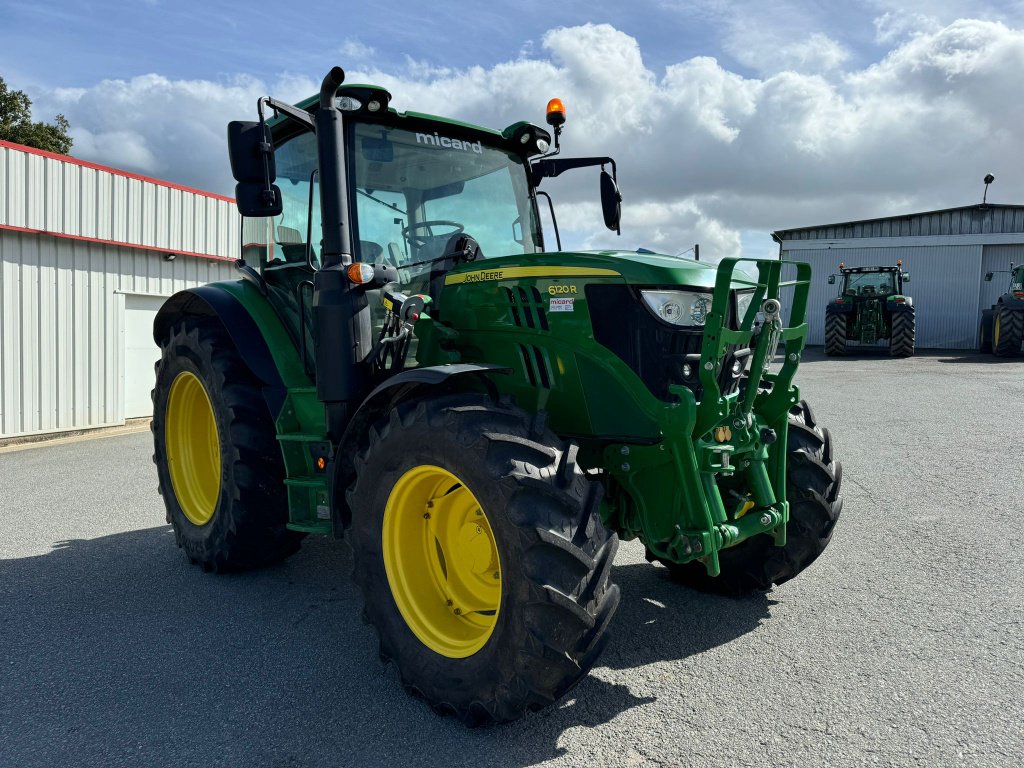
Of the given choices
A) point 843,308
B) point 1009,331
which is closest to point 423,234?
point 843,308

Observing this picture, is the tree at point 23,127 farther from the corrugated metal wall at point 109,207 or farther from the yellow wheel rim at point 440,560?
the yellow wheel rim at point 440,560

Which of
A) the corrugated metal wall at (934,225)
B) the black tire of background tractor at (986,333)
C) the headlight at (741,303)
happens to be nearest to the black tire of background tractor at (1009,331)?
the black tire of background tractor at (986,333)

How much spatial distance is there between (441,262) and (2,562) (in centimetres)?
350

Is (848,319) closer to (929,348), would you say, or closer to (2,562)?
(929,348)

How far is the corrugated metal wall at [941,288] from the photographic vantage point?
26.2 m

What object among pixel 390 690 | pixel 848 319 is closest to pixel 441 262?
pixel 390 690

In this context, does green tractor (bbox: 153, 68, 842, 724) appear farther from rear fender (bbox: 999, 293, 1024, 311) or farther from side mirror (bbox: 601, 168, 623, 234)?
rear fender (bbox: 999, 293, 1024, 311)

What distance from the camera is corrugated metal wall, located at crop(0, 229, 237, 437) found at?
10203 millimetres

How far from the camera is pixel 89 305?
11281 mm

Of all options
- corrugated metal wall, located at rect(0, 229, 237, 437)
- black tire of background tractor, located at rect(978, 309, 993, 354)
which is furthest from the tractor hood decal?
black tire of background tractor, located at rect(978, 309, 993, 354)

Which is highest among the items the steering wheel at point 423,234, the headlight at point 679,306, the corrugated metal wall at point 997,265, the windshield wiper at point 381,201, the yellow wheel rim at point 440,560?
the corrugated metal wall at point 997,265

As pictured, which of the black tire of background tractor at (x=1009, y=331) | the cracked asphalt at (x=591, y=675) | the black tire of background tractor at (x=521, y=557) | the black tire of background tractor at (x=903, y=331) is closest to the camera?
the black tire of background tractor at (x=521, y=557)

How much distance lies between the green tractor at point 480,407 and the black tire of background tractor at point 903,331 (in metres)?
18.0

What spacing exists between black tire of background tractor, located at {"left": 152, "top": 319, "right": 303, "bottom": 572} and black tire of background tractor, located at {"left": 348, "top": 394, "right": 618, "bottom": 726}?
1570mm
